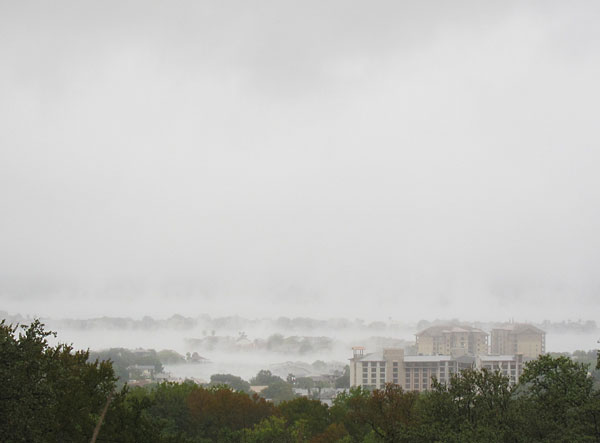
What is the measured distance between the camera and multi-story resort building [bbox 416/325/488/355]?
126 m

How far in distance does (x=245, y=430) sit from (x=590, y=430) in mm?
19392

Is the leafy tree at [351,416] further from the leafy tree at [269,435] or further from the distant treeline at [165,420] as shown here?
the distant treeline at [165,420]

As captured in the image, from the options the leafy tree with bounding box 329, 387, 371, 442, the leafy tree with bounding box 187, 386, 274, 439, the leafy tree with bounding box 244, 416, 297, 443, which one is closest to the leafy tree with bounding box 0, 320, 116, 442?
the leafy tree with bounding box 244, 416, 297, 443

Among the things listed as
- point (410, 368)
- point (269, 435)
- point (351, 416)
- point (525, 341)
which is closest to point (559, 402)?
point (269, 435)

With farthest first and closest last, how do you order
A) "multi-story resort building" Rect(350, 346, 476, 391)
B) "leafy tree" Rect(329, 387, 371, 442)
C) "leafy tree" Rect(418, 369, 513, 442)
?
"multi-story resort building" Rect(350, 346, 476, 391) < "leafy tree" Rect(329, 387, 371, 442) < "leafy tree" Rect(418, 369, 513, 442)

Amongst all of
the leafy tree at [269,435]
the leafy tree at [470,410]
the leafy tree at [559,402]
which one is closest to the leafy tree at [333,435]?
the leafy tree at [269,435]

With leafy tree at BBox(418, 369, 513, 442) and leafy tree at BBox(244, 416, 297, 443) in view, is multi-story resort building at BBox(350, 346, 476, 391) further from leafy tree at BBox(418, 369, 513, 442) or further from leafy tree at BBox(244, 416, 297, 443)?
leafy tree at BBox(418, 369, 513, 442)

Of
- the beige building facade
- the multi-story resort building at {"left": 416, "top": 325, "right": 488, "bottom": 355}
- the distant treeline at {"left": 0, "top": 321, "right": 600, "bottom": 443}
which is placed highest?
the multi-story resort building at {"left": 416, "top": 325, "right": 488, "bottom": 355}

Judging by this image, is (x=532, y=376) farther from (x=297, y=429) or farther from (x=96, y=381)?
(x=297, y=429)

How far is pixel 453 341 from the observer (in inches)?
5007

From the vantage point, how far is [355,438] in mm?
34812

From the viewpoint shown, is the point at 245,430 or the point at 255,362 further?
the point at 255,362

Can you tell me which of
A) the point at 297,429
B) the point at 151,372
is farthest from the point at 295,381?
the point at 297,429

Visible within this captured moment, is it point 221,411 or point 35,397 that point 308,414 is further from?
point 35,397
